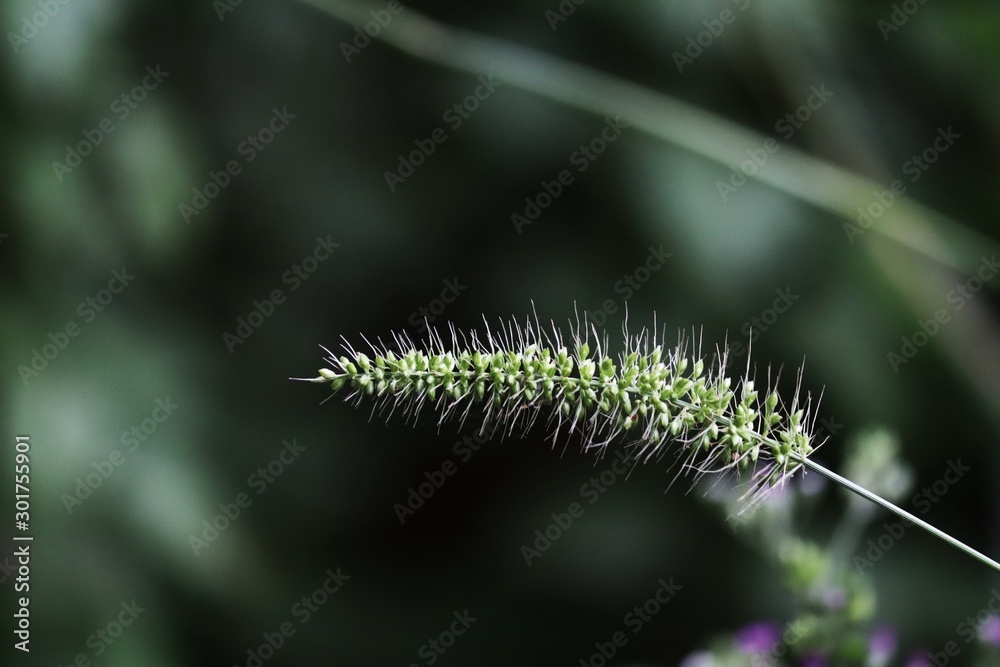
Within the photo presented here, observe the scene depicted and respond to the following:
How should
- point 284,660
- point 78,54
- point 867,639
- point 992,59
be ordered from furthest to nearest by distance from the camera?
point 284,660
point 992,59
point 78,54
point 867,639

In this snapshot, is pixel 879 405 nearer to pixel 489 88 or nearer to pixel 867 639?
pixel 489 88

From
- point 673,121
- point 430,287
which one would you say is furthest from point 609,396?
point 430,287

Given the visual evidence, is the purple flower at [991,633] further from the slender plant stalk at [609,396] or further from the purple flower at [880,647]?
the slender plant stalk at [609,396]

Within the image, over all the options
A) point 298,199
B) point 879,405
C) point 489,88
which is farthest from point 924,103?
point 298,199

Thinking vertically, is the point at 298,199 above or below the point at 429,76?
below

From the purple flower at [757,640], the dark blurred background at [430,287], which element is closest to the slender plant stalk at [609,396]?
the purple flower at [757,640]

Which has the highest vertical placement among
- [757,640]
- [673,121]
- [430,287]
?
[673,121]

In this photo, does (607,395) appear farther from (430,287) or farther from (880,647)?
(430,287)

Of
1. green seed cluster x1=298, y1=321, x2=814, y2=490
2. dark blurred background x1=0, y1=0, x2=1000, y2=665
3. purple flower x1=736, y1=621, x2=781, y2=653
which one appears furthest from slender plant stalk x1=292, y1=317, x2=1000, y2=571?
dark blurred background x1=0, y1=0, x2=1000, y2=665
